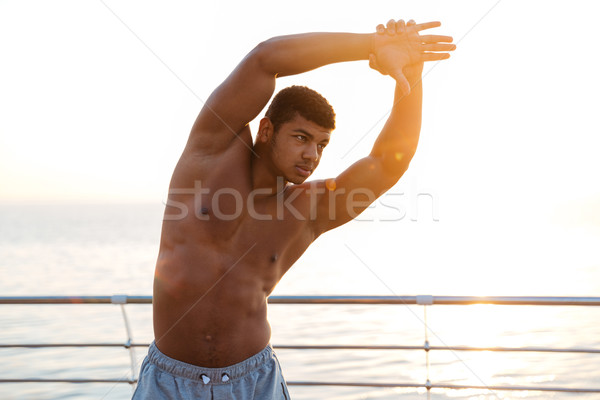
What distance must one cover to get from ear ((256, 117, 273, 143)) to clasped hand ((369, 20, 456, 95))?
14.4 inches

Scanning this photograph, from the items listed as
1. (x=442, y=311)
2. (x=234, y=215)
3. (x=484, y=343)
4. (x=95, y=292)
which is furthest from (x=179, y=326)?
(x=95, y=292)

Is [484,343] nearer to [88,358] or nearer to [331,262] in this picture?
[88,358]

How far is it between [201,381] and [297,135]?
2.43ft

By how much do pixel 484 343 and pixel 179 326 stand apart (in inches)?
370

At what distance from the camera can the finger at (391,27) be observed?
157 centimetres

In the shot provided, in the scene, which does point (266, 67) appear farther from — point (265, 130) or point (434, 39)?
point (434, 39)

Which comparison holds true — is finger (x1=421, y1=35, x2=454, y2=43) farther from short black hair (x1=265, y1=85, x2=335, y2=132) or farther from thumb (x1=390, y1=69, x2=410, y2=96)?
short black hair (x1=265, y1=85, x2=335, y2=132)

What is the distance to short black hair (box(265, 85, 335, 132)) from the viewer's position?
5.54 ft

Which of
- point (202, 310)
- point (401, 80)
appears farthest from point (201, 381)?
point (401, 80)

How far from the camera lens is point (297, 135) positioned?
1686mm

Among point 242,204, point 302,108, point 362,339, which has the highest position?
point 362,339

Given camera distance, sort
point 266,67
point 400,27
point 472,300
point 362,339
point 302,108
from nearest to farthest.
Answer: point 266,67, point 400,27, point 302,108, point 472,300, point 362,339

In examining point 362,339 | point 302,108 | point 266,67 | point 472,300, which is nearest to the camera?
point 266,67

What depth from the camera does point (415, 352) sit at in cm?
905
